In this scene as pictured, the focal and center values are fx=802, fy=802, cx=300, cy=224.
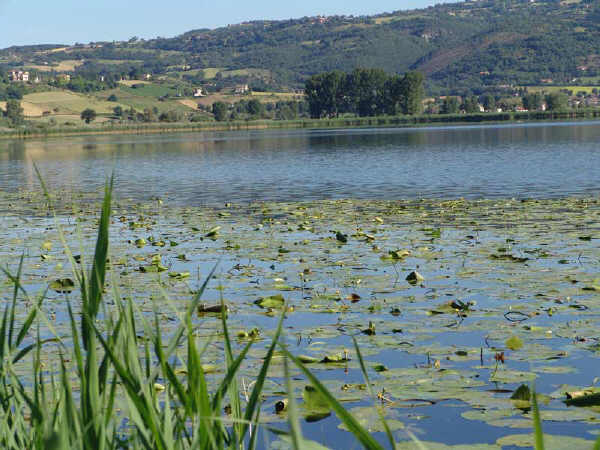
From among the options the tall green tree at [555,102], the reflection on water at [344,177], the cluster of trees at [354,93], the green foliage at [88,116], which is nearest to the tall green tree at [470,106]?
the tall green tree at [555,102]

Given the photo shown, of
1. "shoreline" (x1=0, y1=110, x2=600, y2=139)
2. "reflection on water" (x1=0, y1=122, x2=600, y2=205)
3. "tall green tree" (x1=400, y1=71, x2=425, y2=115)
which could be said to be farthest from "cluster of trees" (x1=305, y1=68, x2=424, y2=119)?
"reflection on water" (x1=0, y1=122, x2=600, y2=205)

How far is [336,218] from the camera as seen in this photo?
16.9m

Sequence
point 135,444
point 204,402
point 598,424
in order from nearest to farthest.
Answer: point 204,402
point 135,444
point 598,424

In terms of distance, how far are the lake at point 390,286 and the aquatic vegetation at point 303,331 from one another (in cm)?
3

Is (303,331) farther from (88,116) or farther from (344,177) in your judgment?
(88,116)

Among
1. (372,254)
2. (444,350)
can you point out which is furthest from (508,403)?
(372,254)

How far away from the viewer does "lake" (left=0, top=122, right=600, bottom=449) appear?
5637 millimetres

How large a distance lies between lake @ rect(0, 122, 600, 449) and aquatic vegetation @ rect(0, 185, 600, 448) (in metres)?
0.03

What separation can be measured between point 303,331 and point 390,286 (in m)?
2.12

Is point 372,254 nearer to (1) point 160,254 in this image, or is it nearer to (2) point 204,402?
(1) point 160,254

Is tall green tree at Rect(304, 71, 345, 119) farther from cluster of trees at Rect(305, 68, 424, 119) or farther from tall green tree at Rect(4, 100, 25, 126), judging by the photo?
tall green tree at Rect(4, 100, 25, 126)

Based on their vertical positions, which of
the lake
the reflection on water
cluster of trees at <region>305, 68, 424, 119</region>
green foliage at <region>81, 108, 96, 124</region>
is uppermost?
cluster of trees at <region>305, 68, 424, 119</region>

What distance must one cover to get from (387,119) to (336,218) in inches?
5448

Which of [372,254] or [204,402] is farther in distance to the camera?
[372,254]
